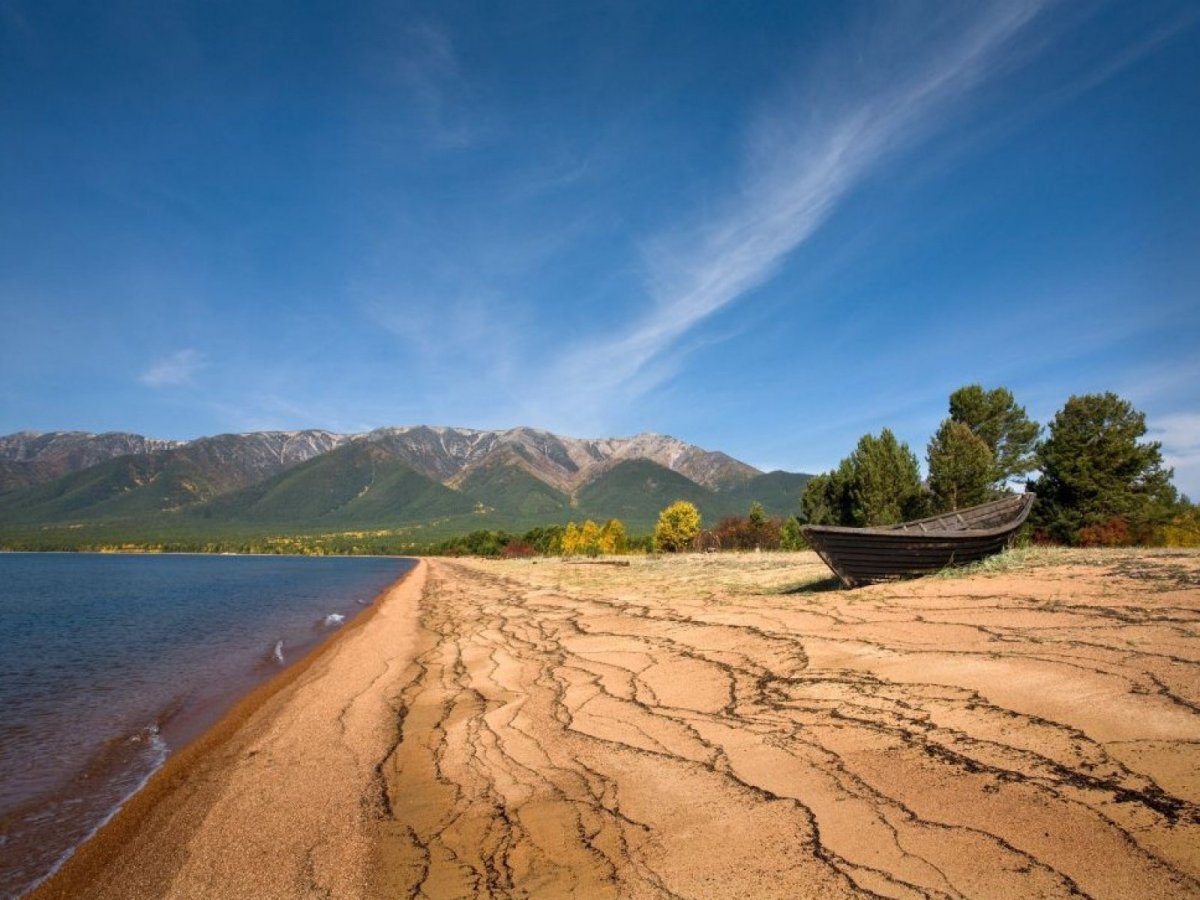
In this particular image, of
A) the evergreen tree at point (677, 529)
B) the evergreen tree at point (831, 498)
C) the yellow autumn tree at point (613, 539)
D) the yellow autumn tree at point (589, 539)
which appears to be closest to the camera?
the evergreen tree at point (831, 498)

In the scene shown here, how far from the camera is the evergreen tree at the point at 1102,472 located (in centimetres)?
3762

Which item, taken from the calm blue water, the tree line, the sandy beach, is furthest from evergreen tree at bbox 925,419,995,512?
the calm blue water

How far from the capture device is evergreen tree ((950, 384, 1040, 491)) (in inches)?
1824

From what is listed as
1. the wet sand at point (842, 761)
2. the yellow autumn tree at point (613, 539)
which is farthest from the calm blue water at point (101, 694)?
the yellow autumn tree at point (613, 539)

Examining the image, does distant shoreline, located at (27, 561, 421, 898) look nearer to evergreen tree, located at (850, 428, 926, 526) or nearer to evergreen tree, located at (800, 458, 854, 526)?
evergreen tree, located at (850, 428, 926, 526)

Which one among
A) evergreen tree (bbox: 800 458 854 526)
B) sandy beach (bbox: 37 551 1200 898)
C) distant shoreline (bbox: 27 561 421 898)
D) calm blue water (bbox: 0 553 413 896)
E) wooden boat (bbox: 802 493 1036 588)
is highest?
evergreen tree (bbox: 800 458 854 526)

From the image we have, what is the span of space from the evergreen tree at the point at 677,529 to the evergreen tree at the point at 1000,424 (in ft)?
121

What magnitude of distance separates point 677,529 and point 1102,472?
47.0 m

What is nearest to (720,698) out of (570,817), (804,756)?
(804,756)

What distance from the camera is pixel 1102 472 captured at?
38312 millimetres

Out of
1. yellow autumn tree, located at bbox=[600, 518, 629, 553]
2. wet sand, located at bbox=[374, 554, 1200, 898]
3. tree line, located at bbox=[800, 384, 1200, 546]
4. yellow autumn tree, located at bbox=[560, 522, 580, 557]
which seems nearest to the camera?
wet sand, located at bbox=[374, 554, 1200, 898]

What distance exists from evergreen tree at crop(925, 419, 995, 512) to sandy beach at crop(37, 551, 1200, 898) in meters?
34.3

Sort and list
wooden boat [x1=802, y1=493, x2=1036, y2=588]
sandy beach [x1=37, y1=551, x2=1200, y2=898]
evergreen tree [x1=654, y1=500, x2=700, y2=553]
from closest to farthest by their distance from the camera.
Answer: sandy beach [x1=37, y1=551, x2=1200, y2=898] < wooden boat [x1=802, y1=493, x2=1036, y2=588] < evergreen tree [x1=654, y1=500, x2=700, y2=553]

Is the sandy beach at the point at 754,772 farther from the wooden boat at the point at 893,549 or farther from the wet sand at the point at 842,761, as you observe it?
the wooden boat at the point at 893,549
